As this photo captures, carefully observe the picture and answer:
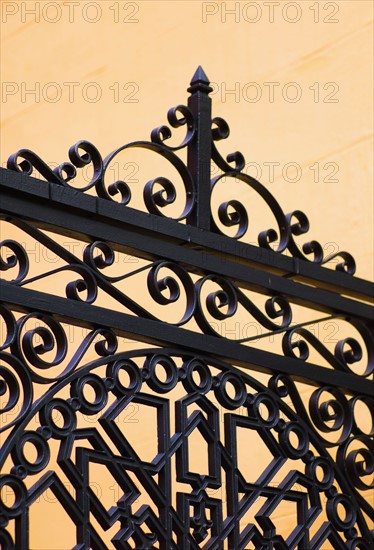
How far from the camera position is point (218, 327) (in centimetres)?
418

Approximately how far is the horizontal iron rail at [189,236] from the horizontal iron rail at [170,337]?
0.18m

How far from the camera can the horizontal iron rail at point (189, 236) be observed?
2.44 meters

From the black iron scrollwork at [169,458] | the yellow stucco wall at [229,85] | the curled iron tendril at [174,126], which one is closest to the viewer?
the black iron scrollwork at [169,458]

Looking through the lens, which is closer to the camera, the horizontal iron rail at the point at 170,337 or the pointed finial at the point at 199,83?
the horizontal iron rail at the point at 170,337

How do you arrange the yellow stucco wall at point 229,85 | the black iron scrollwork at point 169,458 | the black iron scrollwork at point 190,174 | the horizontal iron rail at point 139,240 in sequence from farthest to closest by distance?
the yellow stucco wall at point 229,85 < the black iron scrollwork at point 190,174 < the horizontal iron rail at point 139,240 < the black iron scrollwork at point 169,458

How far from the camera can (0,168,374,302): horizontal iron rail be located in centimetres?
244

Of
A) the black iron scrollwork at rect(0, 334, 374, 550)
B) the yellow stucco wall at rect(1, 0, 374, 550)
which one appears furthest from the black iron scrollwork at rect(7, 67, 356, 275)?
the yellow stucco wall at rect(1, 0, 374, 550)

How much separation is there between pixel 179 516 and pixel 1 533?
463 mm

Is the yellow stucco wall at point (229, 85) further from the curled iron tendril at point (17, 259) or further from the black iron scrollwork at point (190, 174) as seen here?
the curled iron tendril at point (17, 259)

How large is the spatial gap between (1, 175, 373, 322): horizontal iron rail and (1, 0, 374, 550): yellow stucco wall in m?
0.84

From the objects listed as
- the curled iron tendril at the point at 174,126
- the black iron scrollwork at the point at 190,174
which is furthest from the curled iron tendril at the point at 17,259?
the curled iron tendril at the point at 174,126

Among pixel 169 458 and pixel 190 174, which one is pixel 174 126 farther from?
pixel 169 458

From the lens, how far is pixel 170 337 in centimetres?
263

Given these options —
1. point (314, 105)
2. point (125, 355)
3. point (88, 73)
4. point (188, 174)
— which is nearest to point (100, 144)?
point (88, 73)
